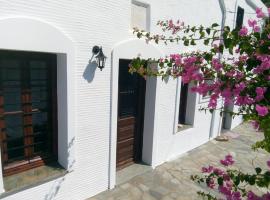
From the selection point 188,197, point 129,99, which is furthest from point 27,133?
point 188,197

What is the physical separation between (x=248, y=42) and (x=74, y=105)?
294cm

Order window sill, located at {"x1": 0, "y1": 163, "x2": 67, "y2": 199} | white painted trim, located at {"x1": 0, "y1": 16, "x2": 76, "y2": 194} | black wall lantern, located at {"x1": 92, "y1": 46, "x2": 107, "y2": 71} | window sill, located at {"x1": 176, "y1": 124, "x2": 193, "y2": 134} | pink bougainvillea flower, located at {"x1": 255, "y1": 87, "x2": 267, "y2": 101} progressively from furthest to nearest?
window sill, located at {"x1": 176, "y1": 124, "x2": 193, "y2": 134}
black wall lantern, located at {"x1": 92, "y1": 46, "x2": 107, "y2": 71}
window sill, located at {"x1": 0, "y1": 163, "x2": 67, "y2": 199}
white painted trim, located at {"x1": 0, "y1": 16, "x2": 76, "y2": 194}
pink bougainvillea flower, located at {"x1": 255, "y1": 87, "x2": 267, "y2": 101}

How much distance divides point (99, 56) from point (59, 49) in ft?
2.48

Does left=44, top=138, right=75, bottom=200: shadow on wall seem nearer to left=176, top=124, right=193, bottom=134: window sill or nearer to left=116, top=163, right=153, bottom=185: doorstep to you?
left=116, top=163, right=153, bottom=185: doorstep

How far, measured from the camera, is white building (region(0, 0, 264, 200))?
11.3 ft

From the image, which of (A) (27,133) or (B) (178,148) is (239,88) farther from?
(B) (178,148)

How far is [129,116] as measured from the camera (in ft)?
18.7

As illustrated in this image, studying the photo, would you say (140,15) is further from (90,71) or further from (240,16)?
(240,16)

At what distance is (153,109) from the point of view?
18.8 ft

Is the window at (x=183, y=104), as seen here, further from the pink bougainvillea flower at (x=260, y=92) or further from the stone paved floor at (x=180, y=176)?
the pink bougainvillea flower at (x=260, y=92)

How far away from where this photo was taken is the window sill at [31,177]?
356 centimetres

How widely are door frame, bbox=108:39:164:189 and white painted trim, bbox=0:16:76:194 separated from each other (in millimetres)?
864

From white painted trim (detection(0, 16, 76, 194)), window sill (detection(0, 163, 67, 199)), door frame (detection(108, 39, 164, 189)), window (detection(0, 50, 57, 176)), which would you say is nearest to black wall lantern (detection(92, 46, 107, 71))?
door frame (detection(108, 39, 164, 189))

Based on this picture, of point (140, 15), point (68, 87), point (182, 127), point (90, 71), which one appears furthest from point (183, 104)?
point (68, 87)
